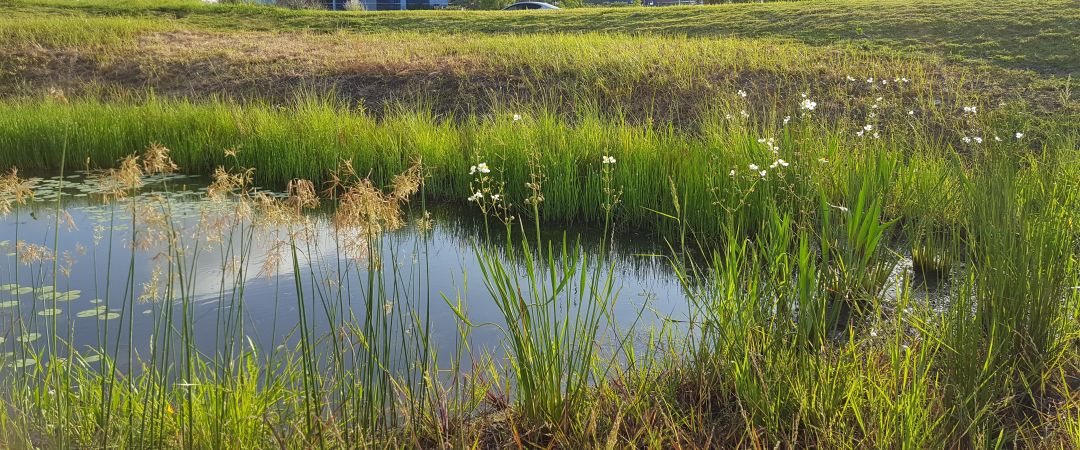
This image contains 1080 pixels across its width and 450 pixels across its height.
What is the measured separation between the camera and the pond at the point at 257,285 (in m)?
3.34

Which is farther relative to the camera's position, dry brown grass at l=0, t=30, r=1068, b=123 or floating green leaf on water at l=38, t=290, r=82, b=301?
dry brown grass at l=0, t=30, r=1068, b=123

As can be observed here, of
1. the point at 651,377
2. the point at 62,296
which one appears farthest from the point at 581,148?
the point at 651,377

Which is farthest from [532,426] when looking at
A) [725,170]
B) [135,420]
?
[725,170]

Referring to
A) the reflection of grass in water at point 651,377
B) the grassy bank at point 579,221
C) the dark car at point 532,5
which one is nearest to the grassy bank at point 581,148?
the grassy bank at point 579,221

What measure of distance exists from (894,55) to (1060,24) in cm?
282

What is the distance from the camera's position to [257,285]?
475 cm

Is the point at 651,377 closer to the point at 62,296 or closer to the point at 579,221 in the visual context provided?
the point at 62,296

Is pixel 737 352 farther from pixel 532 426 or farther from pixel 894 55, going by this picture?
pixel 894 55

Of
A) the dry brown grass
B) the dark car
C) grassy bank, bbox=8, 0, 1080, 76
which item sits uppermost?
the dark car

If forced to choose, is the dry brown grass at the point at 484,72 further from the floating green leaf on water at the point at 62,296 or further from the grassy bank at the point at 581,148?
the floating green leaf on water at the point at 62,296

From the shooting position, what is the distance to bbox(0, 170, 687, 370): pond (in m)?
3.34

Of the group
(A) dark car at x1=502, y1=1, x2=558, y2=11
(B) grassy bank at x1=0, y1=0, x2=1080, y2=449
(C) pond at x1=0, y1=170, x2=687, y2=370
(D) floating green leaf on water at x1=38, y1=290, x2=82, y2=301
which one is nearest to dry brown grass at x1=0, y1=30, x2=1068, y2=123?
(B) grassy bank at x1=0, y1=0, x2=1080, y2=449

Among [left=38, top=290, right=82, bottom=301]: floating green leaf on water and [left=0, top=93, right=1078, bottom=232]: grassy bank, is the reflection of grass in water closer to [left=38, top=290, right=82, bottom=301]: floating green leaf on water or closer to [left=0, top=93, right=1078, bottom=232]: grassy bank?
[left=0, top=93, right=1078, bottom=232]: grassy bank

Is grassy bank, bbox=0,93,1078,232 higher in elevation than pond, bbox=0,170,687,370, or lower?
higher
